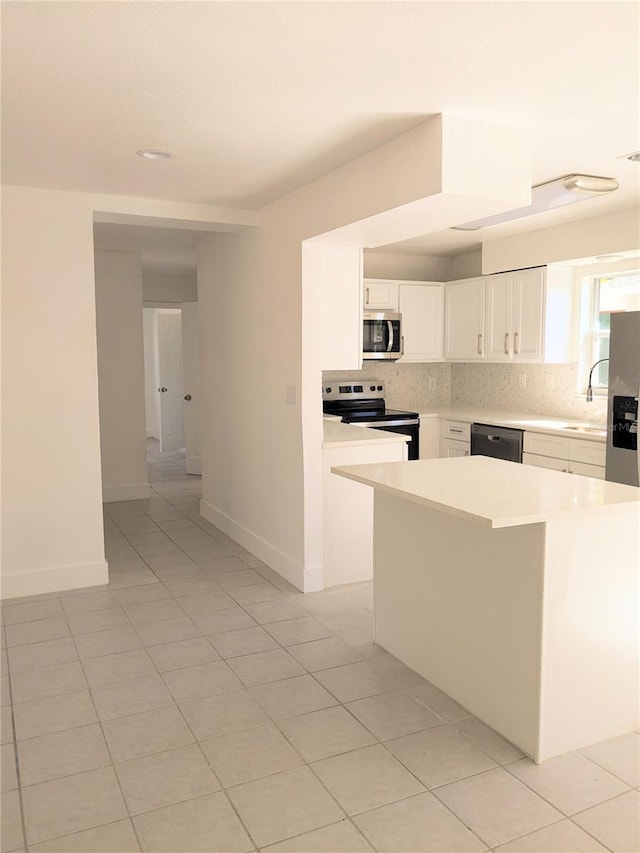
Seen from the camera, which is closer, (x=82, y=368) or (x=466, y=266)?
(x=82, y=368)

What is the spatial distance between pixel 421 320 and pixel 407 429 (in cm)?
106

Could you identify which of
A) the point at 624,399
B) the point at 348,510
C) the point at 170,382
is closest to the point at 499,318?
the point at 624,399

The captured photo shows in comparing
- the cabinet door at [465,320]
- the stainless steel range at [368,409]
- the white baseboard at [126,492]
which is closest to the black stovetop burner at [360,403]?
the stainless steel range at [368,409]

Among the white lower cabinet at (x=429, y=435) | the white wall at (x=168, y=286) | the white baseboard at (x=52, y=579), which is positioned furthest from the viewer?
the white wall at (x=168, y=286)

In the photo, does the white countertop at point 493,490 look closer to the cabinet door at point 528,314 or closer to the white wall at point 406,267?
the cabinet door at point 528,314

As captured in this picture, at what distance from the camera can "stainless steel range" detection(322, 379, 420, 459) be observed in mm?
5922

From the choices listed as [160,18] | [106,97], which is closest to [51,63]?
[106,97]

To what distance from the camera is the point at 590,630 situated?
2473mm

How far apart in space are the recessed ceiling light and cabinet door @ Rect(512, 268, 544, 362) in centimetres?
316

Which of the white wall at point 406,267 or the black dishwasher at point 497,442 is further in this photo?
the white wall at point 406,267

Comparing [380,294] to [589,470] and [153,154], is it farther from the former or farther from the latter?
[153,154]

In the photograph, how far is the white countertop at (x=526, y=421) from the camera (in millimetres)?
4793

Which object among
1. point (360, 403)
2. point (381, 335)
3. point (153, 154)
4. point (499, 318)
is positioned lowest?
point (360, 403)

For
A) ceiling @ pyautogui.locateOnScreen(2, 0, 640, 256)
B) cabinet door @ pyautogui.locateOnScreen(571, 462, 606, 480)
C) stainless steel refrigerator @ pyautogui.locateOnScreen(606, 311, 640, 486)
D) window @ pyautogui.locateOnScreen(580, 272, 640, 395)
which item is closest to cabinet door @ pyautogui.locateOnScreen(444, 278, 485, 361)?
window @ pyautogui.locateOnScreen(580, 272, 640, 395)
